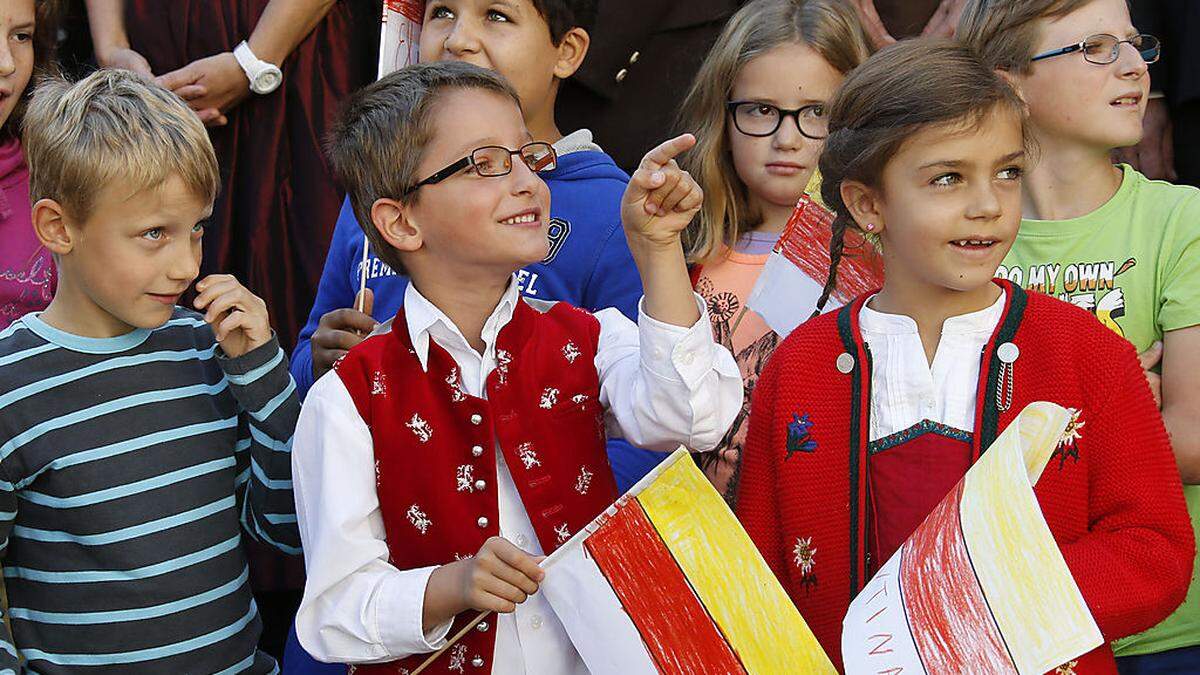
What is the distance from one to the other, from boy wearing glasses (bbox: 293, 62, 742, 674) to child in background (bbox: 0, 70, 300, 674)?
0.97ft

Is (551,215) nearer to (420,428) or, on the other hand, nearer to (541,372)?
(541,372)

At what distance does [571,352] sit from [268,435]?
581mm

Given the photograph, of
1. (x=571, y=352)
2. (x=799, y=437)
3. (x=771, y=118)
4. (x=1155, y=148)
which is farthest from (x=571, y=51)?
(x=1155, y=148)

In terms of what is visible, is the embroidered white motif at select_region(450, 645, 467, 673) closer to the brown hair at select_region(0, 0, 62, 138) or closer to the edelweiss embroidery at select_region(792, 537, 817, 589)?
the edelweiss embroidery at select_region(792, 537, 817, 589)

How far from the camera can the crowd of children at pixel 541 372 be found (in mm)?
2076

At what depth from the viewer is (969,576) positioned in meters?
1.67

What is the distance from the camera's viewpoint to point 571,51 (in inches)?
124

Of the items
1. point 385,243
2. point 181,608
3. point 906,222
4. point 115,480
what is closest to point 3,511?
point 115,480

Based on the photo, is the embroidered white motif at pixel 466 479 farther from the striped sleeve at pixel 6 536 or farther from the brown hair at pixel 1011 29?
the brown hair at pixel 1011 29

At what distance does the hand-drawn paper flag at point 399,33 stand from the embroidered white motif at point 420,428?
1152 mm

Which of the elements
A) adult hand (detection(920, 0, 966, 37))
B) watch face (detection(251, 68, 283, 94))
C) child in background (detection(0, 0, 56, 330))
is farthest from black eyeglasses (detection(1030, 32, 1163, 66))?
child in background (detection(0, 0, 56, 330))

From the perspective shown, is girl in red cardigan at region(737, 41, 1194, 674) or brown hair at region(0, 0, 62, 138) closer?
girl in red cardigan at region(737, 41, 1194, 674)

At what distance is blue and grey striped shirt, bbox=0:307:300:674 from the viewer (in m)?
2.33

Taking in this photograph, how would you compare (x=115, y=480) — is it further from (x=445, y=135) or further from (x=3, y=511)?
(x=445, y=135)
